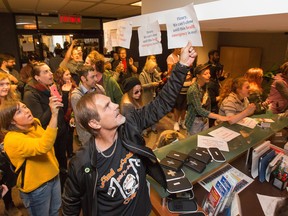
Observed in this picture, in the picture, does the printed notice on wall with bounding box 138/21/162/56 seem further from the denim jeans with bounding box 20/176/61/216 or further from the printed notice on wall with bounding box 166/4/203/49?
the denim jeans with bounding box 20/176/61/216

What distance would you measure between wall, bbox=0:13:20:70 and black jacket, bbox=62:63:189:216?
7.24m

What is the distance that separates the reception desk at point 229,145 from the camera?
1.37 metres

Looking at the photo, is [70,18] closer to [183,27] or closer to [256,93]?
[256,93]

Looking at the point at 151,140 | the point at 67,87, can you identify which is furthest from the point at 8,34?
the point at 151,140

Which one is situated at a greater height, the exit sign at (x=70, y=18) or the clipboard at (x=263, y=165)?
the exit sign at (x=70, y=18)

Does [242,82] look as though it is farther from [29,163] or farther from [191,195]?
[29,163]

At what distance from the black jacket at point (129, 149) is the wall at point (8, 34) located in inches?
285

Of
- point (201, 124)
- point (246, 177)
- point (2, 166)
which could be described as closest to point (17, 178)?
point (2, 166)

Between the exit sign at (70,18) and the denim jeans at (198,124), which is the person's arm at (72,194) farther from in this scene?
the exit sign at (70,18)

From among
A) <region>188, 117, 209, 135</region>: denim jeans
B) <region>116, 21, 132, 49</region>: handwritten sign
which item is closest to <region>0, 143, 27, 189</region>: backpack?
<region>116, 21, 132, 49</region>: handwritten sign

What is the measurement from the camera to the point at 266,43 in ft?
19.2

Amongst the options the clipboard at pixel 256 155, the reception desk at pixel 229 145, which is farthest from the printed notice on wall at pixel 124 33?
the clipboard at pixel 256 155

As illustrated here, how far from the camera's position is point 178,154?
61.5 inches

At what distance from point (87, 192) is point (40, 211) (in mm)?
817
